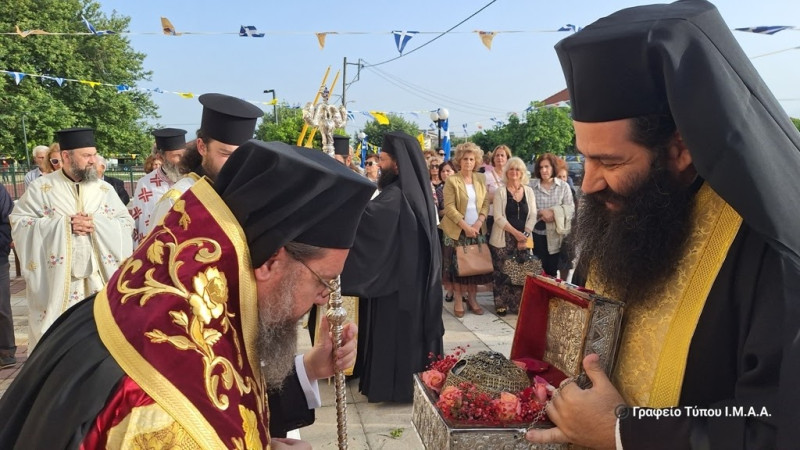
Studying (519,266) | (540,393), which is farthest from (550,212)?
→ (540,393)

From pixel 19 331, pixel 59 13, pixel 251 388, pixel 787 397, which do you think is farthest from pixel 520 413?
pixel 59 13

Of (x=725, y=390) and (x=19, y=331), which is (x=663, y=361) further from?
(x=19, y=331)

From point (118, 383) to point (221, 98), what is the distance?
326 cm

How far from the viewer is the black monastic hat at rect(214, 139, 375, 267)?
1417 mm

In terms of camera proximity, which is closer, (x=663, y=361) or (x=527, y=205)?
(x=663, y=361)

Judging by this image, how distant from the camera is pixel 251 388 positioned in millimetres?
1401

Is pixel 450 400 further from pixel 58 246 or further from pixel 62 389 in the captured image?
pixel 58 246

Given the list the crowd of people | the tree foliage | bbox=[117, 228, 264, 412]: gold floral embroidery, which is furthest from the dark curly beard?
the tree foliage

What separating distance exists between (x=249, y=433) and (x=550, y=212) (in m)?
6.18

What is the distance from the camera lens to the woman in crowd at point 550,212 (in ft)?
23.0

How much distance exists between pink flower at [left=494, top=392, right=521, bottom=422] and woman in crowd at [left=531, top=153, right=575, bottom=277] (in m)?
5.61

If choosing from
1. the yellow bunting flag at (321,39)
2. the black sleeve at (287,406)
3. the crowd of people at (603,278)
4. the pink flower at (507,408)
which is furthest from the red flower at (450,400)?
the yellow bunting flag at (321,39)

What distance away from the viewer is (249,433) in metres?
1.32

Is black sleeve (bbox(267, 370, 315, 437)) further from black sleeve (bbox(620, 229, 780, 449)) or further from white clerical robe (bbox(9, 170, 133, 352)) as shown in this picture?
white clerical robe (bbox(9, 170, 133, 352))
